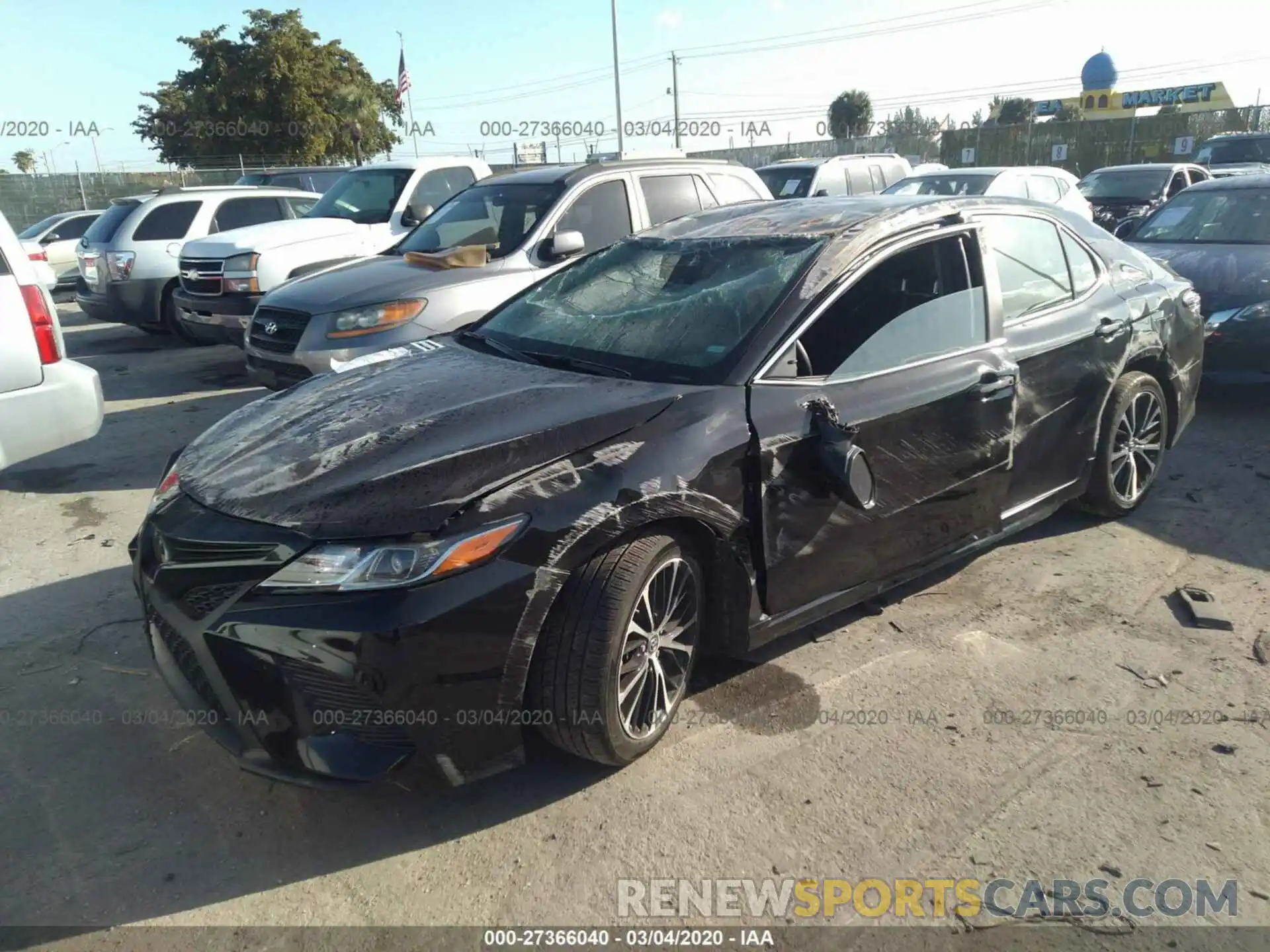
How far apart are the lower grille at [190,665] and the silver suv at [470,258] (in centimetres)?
320

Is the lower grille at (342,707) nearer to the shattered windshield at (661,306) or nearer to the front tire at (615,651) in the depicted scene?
the front tire at (615,651)

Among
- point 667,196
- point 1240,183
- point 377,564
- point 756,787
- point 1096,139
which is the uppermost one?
point 1096,139

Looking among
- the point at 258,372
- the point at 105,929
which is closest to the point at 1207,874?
the point at 105,929

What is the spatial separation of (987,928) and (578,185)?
5706 millimetres

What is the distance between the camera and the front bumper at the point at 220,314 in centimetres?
892

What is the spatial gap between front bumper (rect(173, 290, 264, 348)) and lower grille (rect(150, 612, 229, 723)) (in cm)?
670

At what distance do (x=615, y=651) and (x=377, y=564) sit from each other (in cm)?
74

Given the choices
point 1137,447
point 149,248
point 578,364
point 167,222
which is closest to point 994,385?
point 1137,447

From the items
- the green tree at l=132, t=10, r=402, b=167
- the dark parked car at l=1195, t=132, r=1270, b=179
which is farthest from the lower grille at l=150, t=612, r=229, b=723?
the green tree at l=132, t=10, r=402, b=167

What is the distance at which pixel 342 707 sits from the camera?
2463 mm

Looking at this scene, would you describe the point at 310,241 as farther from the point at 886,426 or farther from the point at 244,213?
the point at 886,426

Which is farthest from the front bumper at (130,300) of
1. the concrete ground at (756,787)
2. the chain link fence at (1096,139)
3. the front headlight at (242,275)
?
the chain link fence at (1096,139)

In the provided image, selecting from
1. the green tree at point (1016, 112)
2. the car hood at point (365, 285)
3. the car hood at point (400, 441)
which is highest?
the green tree at point (1016, 112)

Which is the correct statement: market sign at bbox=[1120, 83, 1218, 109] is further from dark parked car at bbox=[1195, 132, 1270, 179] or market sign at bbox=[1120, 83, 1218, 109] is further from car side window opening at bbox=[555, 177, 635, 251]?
car side window opening at bbox=[555, 177, 635, 251]
